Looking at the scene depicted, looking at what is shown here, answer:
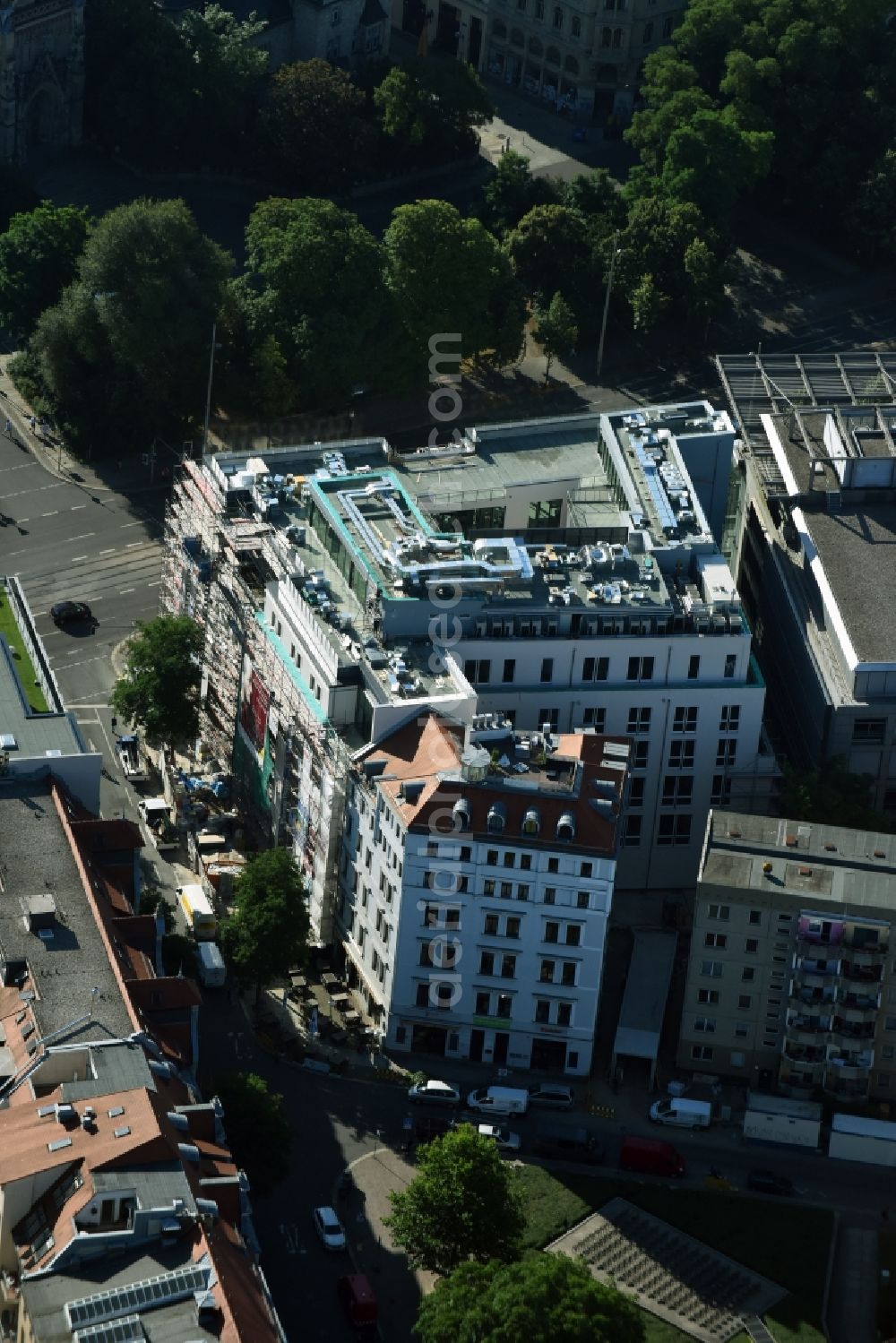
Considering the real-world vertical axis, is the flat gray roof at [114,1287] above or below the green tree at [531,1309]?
above

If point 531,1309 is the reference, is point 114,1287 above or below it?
above

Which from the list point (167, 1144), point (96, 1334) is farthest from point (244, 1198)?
point (96, 1334)

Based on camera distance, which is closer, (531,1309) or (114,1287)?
(114,1287)

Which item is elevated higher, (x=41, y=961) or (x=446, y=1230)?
(x=41, y=961)

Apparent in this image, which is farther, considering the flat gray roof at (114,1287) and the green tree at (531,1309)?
the green tree at (531,1309)

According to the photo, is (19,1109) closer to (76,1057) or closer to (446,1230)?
(76,1057)

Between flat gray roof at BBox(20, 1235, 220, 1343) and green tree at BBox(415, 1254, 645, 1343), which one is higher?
flat gray roof at BBox(20, 1235, 220, 1343)

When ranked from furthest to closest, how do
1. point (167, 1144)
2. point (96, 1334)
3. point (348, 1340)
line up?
point (348, 1340) → point (167, 1144) → point (96, 1334)

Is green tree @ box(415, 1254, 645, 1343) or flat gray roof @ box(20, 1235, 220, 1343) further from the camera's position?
green tree @ box(415, 1254, 645, 1343)
